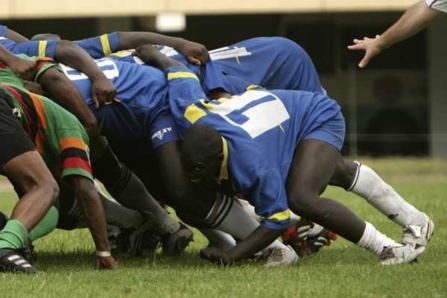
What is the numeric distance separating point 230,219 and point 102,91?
3.75ft

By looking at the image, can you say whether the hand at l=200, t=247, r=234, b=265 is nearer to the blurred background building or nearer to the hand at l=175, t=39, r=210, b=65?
the hand at l=175, t=39, r=210, b=65

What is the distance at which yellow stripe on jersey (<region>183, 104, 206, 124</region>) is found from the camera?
7773 millimetres

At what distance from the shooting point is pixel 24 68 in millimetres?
7746

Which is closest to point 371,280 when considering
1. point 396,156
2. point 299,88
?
point 299,88

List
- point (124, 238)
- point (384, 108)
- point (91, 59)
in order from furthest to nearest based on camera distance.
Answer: point (384, 108) < point (124, 238) < point (91, 59)

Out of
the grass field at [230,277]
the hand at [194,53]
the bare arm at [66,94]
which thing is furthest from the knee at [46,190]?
the hand at [194,53]

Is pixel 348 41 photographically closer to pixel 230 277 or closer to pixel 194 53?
pixel 194 53

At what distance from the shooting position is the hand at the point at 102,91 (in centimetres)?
792

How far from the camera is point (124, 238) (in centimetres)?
870

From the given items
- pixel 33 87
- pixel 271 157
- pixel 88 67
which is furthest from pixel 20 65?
pixel 271 157

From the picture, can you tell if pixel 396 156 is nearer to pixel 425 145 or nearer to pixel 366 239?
pixel 425 145

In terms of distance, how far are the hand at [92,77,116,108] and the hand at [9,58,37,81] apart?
400 mm

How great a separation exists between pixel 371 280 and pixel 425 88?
19.4 meters

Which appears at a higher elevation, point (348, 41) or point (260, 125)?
point (260, 125)
